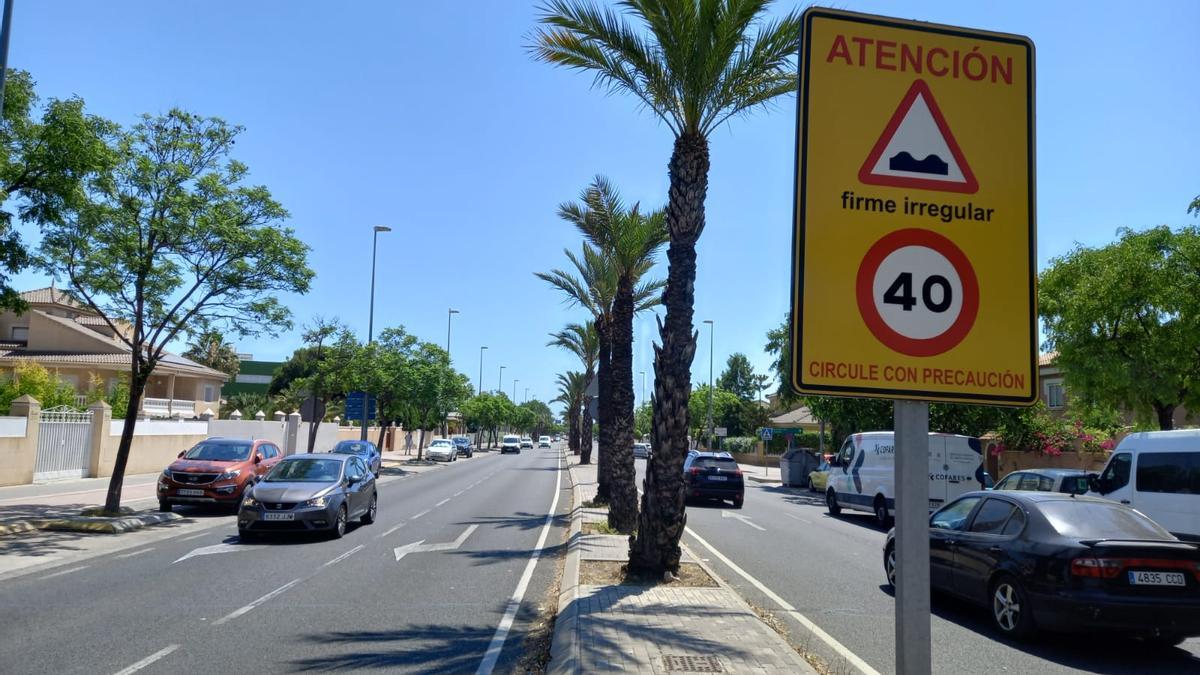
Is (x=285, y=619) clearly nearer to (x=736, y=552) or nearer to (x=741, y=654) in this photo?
(x=741, y=654)

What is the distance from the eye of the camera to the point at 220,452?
19.1 m

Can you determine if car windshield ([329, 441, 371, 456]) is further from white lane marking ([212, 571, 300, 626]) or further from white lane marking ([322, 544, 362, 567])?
white lane marking ([212, 571, 300, 626])

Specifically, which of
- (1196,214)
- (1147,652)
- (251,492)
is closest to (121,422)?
(251,492)

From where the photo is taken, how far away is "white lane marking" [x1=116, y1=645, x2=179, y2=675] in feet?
20.5

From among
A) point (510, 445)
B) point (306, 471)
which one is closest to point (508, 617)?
point (306, 471)

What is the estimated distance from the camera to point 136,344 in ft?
51.6

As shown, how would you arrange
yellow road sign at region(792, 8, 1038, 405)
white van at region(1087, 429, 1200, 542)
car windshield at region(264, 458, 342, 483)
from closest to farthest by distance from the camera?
yellow road sign at region(792, 8, 1038, 405)
white van at region(1087, 429, 1200, 542)
car windshield at region(264, 458, 342, 483)

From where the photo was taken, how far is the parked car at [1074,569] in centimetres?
727

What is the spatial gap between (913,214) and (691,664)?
4.68 meters

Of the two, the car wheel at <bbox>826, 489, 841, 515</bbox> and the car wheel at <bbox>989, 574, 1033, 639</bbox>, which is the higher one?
the car wheel at <bbox>989, 574, 1033, 639</bbox>

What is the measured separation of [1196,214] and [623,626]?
65.3ft

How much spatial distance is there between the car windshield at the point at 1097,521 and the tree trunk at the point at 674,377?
4149 millimetres

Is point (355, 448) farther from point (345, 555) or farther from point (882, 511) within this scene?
point (882, 511)

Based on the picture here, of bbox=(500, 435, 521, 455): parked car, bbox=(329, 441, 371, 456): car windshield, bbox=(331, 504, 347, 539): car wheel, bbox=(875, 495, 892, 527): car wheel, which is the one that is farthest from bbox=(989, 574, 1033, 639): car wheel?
bbox=(500, 435, 521, 455): parked car
